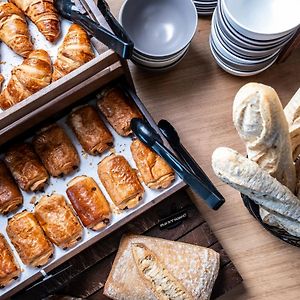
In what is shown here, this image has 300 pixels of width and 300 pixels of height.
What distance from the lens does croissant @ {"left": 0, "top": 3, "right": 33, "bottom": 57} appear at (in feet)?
3.78

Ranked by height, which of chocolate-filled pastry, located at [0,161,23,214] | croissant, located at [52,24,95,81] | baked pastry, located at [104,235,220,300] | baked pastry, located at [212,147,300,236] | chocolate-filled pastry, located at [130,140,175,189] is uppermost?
croissant, located at [52,24,95,81]

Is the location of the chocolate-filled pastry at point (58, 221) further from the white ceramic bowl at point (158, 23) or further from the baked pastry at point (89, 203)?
the white ceramic bowl at point (158, 23)

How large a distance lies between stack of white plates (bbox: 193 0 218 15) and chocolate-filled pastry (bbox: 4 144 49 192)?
0.53 metres

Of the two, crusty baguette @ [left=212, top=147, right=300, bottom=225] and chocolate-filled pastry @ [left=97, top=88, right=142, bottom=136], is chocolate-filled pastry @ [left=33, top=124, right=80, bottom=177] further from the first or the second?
crusty baguette @ [left=212, top=147, right=300, bottom=225]

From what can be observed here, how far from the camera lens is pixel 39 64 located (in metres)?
1.12

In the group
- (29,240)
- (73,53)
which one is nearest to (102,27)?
(73,53)

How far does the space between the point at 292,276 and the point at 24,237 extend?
62 cm

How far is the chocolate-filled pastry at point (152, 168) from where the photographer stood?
113 centimetres

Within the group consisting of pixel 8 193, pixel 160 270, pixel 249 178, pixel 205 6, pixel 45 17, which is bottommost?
pixel 160 270

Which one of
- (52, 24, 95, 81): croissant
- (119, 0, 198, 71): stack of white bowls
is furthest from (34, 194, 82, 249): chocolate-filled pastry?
(119, 0, 198, 71): stack of white bowls

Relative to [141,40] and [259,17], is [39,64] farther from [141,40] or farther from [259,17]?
[259,17]

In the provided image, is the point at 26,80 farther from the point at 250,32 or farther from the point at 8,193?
the point at 250,32

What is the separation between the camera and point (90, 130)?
1167mm

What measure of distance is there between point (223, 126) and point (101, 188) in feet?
1.09
